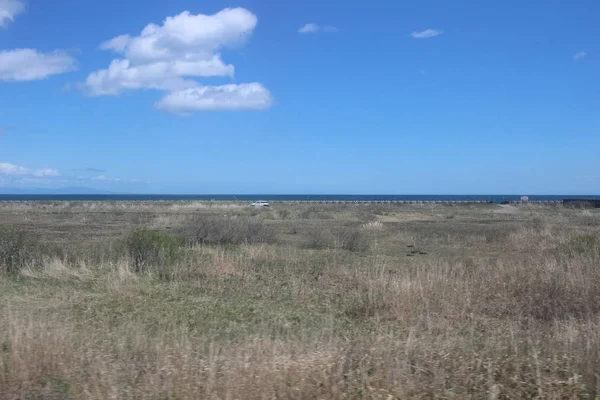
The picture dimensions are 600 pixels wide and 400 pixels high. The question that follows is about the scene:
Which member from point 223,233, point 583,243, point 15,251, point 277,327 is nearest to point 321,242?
point 223,233

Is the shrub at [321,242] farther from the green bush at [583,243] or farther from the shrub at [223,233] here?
the green bush at [583,243]

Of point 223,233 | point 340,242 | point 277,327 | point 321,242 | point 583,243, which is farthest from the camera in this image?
point 223,233

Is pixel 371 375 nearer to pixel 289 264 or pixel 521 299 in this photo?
pixel 521 299

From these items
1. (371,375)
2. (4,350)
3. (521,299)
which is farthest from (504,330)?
(4,350)

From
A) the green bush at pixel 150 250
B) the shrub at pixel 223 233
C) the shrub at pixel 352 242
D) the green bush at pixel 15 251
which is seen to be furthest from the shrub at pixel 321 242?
the green bush at pixel 15 251

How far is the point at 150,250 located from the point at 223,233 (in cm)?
1011

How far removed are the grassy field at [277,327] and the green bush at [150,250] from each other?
0.07 metres

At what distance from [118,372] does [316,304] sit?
221 inches

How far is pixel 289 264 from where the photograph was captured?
16.3m

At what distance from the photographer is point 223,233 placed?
26.5m

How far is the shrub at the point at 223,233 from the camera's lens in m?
26.2

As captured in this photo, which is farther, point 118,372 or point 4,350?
point 4,350

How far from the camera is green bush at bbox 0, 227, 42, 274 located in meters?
15.0

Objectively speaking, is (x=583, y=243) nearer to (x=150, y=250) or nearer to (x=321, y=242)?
(x=321, y=242)
